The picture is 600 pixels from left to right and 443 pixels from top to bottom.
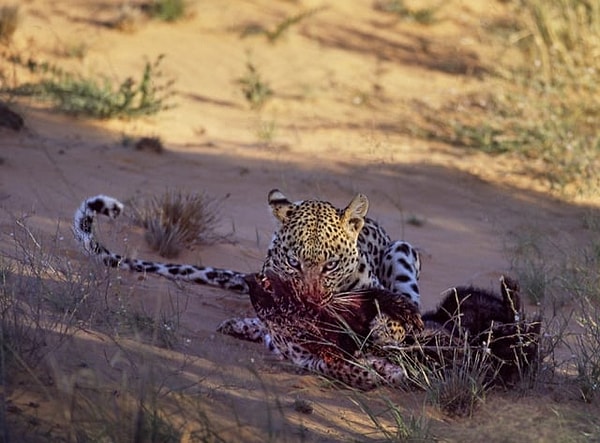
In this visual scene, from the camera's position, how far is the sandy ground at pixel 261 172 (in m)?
5.18

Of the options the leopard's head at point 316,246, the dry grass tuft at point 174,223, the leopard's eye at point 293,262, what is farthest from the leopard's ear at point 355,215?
the dry grass tuft at point 174,223

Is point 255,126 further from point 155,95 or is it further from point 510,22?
point 510,22

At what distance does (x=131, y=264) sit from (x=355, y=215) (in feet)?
5.08

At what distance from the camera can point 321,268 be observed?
613 centimetres

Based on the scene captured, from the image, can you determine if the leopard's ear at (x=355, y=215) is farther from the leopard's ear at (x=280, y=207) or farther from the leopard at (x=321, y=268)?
the leopard's ear at (x=280, y=207)

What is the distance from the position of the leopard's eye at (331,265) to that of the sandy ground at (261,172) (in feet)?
1.91

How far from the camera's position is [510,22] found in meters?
15.5

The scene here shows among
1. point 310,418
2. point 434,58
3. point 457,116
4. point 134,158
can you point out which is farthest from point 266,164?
point 310,418

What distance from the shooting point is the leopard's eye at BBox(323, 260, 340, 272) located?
20.3 feet

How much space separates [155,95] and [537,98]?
4290 mm

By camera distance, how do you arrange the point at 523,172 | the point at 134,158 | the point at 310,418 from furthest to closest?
the point at 523,172
the point at 134,158
the point at 310,418

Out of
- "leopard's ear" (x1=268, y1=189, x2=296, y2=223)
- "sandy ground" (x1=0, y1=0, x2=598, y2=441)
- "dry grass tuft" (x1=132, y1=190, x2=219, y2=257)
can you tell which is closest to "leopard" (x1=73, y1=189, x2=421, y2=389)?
"leopard's ear" (x1=268, y1=189, x2=296, y2=223)

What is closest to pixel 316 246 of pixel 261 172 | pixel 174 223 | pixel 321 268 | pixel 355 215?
pixel 321 268

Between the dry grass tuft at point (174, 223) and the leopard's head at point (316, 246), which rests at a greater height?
the leopard's head at point (316, 246)
